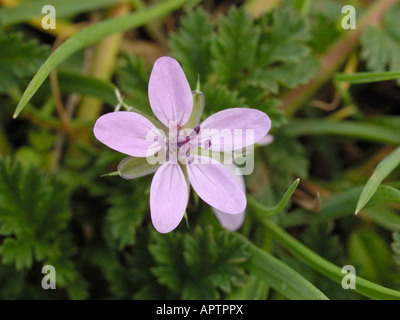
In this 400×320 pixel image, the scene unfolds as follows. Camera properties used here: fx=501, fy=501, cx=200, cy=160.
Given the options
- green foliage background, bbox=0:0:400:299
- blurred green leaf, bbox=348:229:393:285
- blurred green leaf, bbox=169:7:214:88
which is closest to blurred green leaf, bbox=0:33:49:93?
green foliage background, bbox=0:0:400:299

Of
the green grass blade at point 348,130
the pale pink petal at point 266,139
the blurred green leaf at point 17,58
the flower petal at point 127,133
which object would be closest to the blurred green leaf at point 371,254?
the green grass blade at point 348,130

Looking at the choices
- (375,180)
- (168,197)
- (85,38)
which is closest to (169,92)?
(168,197)

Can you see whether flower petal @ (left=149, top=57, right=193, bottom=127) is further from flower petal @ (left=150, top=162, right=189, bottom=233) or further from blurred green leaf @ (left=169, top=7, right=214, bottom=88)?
blurred green leaf @ (left=169, top=7, right=214, bottom=88)

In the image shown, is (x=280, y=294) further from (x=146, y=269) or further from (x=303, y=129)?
(x=303, y=129)

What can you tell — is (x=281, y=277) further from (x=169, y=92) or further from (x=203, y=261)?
(x=169, y=92)

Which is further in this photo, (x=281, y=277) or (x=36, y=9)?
(x=36, y=9)
